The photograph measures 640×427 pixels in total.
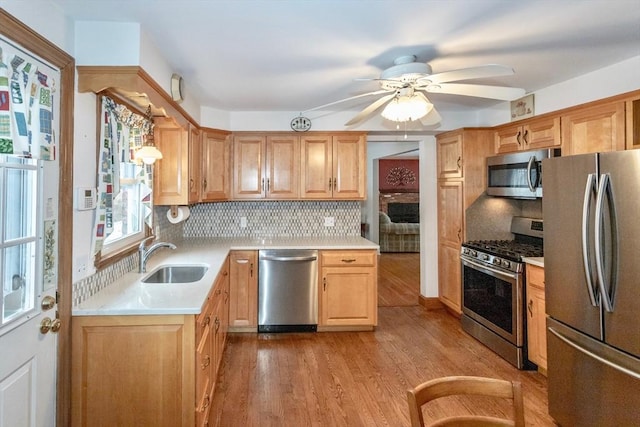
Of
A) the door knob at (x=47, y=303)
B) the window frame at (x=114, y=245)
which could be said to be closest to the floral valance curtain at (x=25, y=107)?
the window frame at (x=114, y=245)

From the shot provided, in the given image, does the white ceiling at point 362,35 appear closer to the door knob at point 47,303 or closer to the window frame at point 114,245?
the window frame at point 114,245

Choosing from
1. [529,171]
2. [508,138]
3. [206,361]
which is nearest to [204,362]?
[206,361]

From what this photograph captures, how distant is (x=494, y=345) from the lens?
3285mm

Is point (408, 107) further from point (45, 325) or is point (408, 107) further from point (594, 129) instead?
point (45, 325)

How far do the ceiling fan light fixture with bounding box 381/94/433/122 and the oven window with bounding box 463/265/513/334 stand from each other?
5.34 ft

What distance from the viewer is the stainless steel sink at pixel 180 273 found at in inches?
113

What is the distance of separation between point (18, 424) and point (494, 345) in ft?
10.8

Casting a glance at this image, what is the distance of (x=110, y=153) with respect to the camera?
7.20 feet

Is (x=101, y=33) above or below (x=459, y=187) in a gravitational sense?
above

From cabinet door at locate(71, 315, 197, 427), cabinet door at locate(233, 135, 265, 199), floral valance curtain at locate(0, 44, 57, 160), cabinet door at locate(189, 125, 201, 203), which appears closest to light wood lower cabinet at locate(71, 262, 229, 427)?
cabinet door at locate(71, 315, 197, 427)

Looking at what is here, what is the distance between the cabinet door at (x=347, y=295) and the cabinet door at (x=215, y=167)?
1400mm

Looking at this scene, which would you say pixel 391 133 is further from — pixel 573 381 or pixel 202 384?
pixel 202 384

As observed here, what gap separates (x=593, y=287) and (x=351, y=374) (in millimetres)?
1763

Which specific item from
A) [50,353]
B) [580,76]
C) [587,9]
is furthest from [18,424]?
[580,76]
